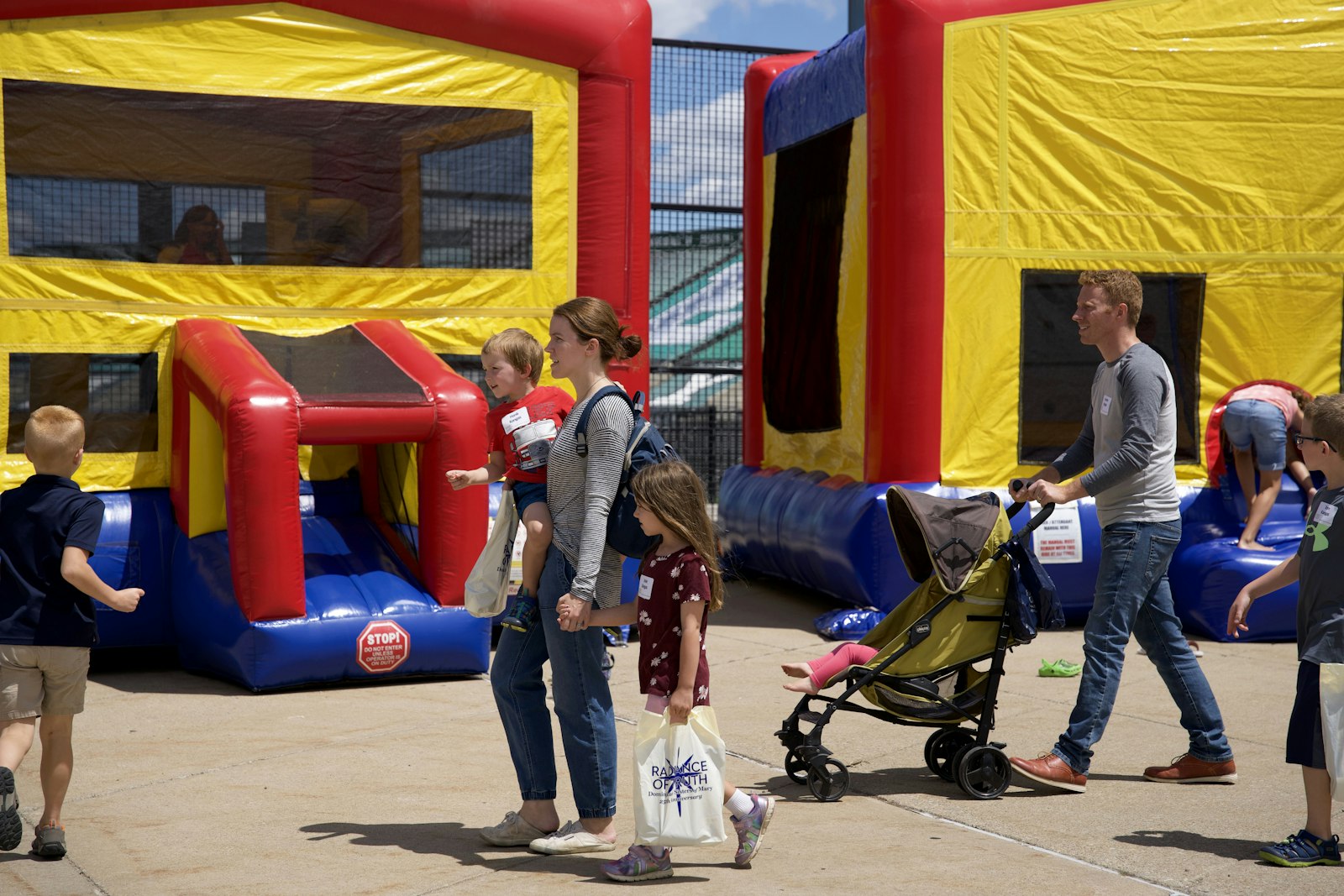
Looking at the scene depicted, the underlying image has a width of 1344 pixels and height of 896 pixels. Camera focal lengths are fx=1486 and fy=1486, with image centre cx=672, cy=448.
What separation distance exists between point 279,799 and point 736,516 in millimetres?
6152

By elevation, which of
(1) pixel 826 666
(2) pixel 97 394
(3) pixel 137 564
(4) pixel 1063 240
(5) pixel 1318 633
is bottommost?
(1) pixel 826 666

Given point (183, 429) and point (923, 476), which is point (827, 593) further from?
point (183, 429)

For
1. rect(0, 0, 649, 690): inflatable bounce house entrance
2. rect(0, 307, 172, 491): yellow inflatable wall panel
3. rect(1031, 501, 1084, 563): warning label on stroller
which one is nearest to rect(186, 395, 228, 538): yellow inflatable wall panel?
rect(0, 0, 649, 690): inflatable bounce house entrance

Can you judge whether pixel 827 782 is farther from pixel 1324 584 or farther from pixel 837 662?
pixel 1324 584

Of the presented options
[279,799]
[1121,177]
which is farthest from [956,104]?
[279,799]

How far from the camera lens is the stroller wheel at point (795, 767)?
213 inches

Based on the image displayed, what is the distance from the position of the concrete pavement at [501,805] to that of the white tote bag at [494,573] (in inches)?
29.7

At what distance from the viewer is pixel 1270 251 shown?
30.6ft

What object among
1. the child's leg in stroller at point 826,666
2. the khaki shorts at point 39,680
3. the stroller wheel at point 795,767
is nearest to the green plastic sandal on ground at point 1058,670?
the child's leg in stroller at point 826,666

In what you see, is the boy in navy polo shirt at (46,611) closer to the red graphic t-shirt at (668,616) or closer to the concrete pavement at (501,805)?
the concrete pavement at (501,805)

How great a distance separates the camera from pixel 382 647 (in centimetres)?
725

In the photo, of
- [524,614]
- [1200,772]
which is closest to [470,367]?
[524,614]

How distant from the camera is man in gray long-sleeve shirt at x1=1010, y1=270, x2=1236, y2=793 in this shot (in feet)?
17.5

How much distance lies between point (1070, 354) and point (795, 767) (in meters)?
4.60
